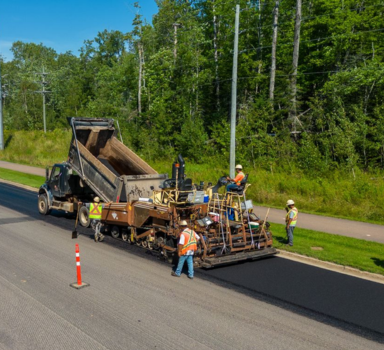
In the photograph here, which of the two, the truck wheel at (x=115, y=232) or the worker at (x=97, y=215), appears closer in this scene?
the worker at (x=97, y=215)

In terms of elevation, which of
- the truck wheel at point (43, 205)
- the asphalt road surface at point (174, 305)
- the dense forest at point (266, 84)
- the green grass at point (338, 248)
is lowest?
the asphalt road surface at point (174, 305)

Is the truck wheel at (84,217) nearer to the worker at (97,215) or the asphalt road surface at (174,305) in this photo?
the worker at (97,215)

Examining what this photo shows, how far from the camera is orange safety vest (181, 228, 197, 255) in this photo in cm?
1029

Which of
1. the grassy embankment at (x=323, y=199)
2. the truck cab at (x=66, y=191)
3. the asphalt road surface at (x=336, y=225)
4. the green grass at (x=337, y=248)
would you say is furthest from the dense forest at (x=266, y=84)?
the truck cab at (x=66, y=191)

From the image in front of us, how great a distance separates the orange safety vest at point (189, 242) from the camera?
10289 mm

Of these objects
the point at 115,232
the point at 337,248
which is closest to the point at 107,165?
the point at 115,232

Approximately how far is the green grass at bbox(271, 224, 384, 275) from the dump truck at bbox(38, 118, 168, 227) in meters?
5.04

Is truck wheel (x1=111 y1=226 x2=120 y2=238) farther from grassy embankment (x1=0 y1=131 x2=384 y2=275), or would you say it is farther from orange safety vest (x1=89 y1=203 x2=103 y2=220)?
grassy embankment (x1=0 y1=131 x2=384 y2=275)

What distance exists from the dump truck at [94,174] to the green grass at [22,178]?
1045 cm

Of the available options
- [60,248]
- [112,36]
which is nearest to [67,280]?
[60,248]

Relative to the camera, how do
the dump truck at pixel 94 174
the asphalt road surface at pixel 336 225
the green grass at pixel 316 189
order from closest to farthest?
1. the dump truck at pixel 94 174
2. the asphalt road surface at pixel 336 225
3. the green grass at pixel 316 189

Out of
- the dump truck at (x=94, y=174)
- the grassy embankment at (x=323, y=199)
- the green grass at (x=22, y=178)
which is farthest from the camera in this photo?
the green grass at (x=22, y=178)

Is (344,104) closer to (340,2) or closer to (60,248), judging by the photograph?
(340,2)

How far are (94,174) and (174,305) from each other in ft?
25.7
